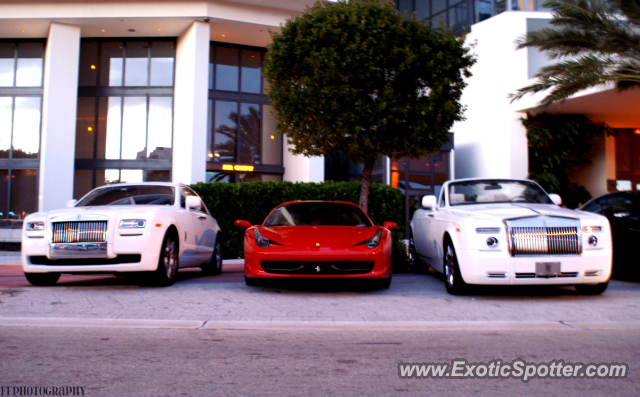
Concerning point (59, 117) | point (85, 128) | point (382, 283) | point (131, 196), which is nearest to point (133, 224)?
point (131, 196)

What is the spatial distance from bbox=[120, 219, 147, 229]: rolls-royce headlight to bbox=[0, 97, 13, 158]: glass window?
1795 centimetres

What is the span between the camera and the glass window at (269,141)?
23.0 meters

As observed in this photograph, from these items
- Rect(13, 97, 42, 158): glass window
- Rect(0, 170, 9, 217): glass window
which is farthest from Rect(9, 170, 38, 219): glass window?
Rect(13, 97, 42, 158): glass window

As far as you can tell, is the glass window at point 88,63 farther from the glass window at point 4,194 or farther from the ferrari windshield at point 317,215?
the ferrari windshield at point 317,215

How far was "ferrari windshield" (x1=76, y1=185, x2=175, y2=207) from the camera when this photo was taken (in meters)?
8.27

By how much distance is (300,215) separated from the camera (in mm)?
7930

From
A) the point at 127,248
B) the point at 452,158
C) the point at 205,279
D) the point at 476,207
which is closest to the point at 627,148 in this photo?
the point at 452,158

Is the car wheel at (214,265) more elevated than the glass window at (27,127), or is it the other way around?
the glass window at (27,127)

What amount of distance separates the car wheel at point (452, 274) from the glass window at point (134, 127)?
17.8 m

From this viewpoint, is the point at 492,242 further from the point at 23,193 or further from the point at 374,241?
the point at 23,193

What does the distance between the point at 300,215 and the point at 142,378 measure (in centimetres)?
478

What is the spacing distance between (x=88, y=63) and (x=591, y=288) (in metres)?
21.6

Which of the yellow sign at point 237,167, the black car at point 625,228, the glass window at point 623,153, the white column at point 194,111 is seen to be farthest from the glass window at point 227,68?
the glass window at point 623,153

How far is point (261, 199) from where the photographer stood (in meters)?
13.5
